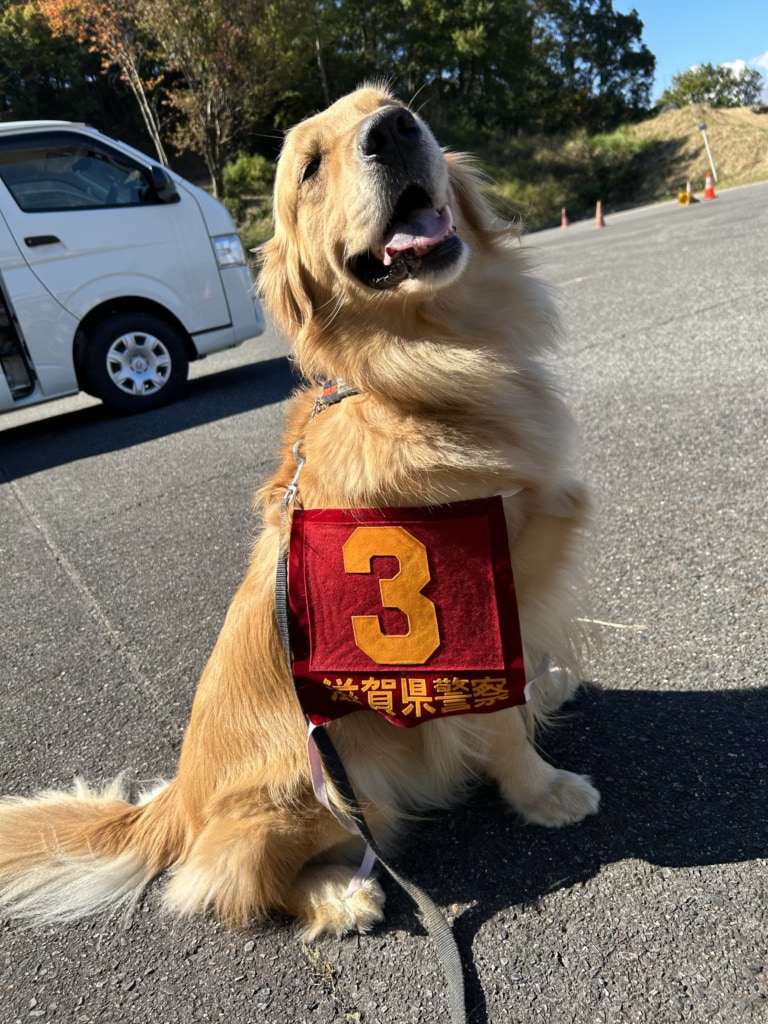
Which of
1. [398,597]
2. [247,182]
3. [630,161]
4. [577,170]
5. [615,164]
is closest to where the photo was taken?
[398,597]

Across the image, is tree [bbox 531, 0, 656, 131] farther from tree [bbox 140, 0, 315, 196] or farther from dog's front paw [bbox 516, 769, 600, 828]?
dog's front paw [bbox 516, 769, 600, 828]

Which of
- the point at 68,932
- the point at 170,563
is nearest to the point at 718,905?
the point at 68,932

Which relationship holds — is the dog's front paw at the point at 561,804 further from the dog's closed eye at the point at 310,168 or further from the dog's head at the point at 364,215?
the dog's closed eye at the point at 310,168

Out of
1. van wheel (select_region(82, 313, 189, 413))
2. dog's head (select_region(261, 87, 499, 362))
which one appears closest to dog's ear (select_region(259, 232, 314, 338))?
dog's head (select_region(261, 87, 499, 362))

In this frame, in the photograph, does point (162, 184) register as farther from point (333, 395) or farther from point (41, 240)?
point (333, 395)

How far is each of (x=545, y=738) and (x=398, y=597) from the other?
3.32 ft

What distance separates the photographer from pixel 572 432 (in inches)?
84.0

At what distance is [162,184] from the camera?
269 inches

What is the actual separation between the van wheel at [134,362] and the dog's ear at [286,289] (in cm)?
516

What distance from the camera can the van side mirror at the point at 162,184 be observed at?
680 cm

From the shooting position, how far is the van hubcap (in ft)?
23.0

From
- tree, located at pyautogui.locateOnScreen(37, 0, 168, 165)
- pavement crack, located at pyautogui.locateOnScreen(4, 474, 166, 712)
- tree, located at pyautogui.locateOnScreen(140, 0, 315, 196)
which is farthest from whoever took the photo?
tree, located at pyautogui.locateOnScreen(140, 0, 315, 196)

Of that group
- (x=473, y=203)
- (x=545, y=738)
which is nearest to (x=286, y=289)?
(x=473, y=203)

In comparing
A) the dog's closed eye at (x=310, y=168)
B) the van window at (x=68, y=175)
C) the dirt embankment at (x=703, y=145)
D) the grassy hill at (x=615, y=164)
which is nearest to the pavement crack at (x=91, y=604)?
the dog's closed eye at (x=310, y=168)
